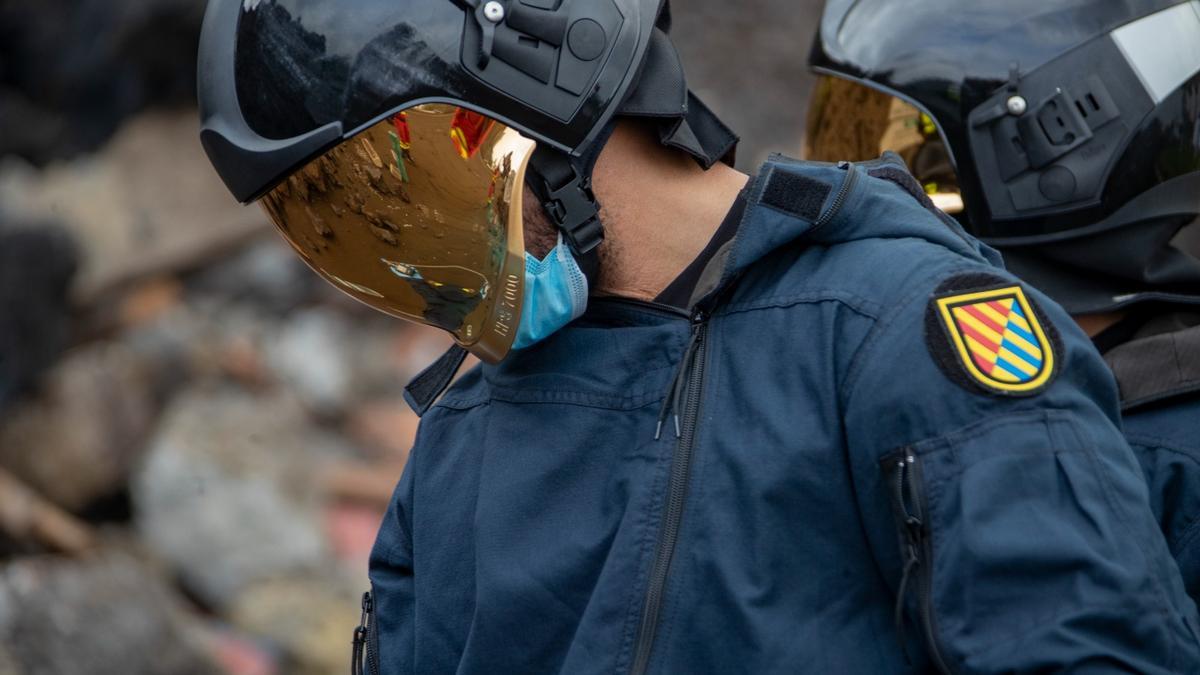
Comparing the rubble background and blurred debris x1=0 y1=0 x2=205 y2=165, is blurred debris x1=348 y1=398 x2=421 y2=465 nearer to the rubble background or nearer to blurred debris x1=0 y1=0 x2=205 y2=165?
the rubble background

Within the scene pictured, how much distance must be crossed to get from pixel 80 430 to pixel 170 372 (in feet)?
1.83

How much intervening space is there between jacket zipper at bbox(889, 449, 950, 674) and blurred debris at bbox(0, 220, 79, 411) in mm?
5763

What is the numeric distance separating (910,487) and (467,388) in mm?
747

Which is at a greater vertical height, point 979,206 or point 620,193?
point 979,206

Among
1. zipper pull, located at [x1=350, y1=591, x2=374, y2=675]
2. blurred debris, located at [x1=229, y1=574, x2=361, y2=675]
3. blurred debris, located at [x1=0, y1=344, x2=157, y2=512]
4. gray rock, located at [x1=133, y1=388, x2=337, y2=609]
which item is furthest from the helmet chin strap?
blurred debris, located at [x1=0, y1=344, x2=157, y2=512]

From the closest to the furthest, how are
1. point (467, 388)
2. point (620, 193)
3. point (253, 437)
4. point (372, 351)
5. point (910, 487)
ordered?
point (910, 487), point (620, 193), point (467, 388), point (253, 437), point (372, 351)

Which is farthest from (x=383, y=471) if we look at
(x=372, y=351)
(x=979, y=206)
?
(x=979, y=206)

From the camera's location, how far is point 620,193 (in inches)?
71.3

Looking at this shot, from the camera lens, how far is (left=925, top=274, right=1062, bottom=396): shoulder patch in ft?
4.90

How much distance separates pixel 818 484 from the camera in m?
Result: 1.56

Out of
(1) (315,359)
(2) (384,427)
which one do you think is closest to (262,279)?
(1) (315,359)

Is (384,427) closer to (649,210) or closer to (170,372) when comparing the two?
(170,372)

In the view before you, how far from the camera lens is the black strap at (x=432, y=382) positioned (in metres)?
2.03

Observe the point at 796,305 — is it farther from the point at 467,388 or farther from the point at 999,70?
the point at 999,70
